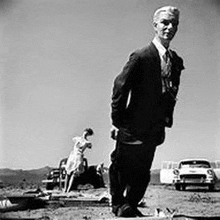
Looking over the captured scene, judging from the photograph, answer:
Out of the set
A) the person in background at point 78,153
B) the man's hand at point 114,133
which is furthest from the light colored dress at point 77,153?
the man's hand at point 114,133

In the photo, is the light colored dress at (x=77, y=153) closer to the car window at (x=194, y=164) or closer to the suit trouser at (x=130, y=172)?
the suit trouser at (x=130, y=172)

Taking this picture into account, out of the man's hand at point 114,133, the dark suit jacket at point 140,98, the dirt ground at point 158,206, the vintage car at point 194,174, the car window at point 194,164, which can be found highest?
the dark suit jacket at point 140,98

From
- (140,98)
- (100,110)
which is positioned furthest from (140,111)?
(100,110)

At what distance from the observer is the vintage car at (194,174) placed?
3.25 m

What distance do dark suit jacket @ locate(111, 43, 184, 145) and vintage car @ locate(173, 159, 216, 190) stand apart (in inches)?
7.1

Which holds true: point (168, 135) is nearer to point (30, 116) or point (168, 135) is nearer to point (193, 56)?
point (193, 56)

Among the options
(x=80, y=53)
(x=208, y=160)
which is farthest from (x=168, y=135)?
(x=80, y=53)

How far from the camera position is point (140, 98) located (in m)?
3.14

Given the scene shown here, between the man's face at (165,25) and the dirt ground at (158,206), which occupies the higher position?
the man's face at (165,25)

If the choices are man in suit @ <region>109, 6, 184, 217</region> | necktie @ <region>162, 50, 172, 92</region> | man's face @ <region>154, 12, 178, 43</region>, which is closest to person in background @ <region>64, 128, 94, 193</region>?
man in suit @ <region>109, 6, 184, 217</region>

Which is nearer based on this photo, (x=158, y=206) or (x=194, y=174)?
(x=158, y=206)

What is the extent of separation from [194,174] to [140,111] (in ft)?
1.36

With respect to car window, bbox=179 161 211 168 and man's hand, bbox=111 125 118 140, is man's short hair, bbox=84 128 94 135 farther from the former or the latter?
car window, bbox=179 161 211 168

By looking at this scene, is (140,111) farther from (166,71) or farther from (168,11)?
(168,11)
